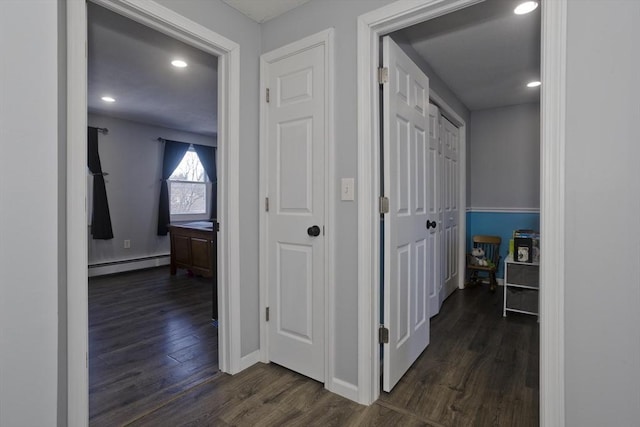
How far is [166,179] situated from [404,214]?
4.99m

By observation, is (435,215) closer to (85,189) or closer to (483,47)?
(483,47)

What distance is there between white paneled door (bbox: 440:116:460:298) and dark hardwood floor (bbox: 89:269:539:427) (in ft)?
2.87

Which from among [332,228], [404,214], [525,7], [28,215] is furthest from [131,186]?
[525,7]

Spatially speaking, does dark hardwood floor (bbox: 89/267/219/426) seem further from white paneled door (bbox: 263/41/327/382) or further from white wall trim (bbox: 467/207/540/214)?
white wall trim (bbox: 467/207/540/214)

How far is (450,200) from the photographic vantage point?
392 cm

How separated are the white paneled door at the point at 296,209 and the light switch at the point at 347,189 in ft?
0.51

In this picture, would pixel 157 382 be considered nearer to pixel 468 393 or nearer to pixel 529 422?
pixel 468 393

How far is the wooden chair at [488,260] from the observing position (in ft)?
13.7

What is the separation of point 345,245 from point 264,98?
3.87 ft

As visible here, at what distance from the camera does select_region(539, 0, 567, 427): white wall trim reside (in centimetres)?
126

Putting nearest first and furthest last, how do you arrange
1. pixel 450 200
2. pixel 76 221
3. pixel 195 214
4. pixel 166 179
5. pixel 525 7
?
pixel 76 221
pixel 525 7
pixel 450 200
pixel 166 179
pixel 195 214

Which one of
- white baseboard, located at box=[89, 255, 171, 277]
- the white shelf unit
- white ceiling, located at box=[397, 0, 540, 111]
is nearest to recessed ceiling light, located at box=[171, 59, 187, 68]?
white ceiling, located at box=[397, 0, 540, 111]

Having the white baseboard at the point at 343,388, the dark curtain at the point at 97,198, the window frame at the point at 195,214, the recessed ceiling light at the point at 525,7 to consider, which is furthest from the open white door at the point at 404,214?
the window frame at the point at 195,214

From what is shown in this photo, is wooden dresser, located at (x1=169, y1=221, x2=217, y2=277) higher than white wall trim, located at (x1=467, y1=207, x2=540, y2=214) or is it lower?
lower
